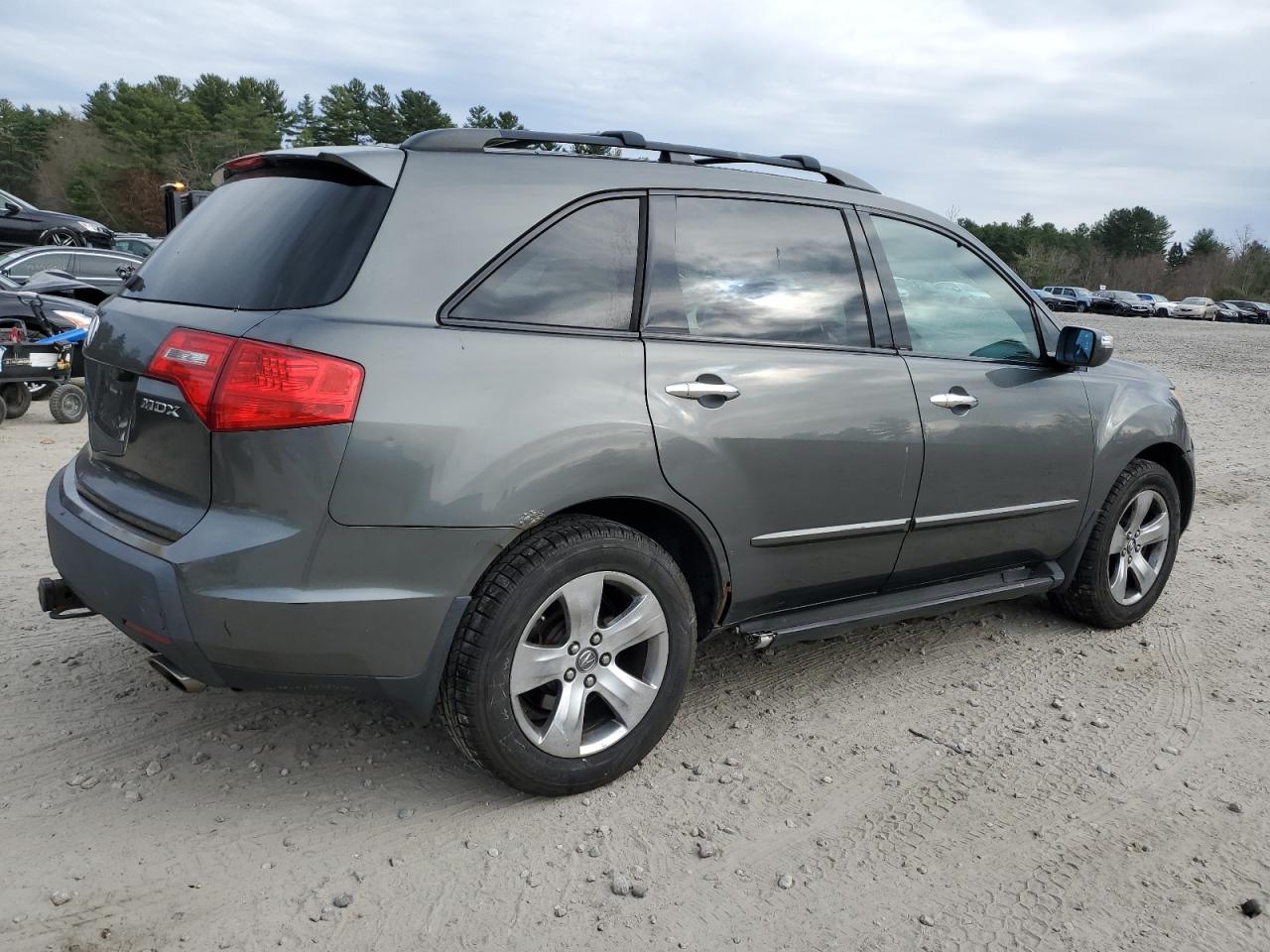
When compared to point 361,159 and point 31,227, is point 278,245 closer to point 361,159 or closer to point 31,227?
point 361,159

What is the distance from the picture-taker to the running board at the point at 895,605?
3475 mm

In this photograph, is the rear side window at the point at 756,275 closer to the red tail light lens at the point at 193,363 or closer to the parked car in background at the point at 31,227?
the red tail light lens at the point at 193,363

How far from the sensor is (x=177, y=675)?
2.80m

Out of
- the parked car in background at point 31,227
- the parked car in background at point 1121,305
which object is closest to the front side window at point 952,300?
the parked car in background at point 31,227

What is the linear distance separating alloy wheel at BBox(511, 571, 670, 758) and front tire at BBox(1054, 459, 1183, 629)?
92.8 inches

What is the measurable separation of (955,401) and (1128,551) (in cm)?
153

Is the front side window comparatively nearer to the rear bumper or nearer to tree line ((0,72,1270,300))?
the rear bumper

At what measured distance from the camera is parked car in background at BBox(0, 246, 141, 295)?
1520cm

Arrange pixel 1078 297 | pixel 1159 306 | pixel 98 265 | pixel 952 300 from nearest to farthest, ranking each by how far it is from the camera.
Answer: pixel 952 300, pixel 98 265, pixel 1078 297, pixel 1159 306

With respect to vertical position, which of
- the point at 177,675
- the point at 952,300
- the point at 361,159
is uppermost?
the point at 361,159

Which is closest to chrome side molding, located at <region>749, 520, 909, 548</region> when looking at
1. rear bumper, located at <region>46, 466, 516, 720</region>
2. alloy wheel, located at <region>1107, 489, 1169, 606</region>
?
rear bumper, located at <region>46, 466, 516, 720</region>

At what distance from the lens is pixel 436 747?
134 inches

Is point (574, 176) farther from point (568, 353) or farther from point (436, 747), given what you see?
point (436, 747)

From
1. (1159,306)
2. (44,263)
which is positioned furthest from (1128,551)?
(1159,306)
